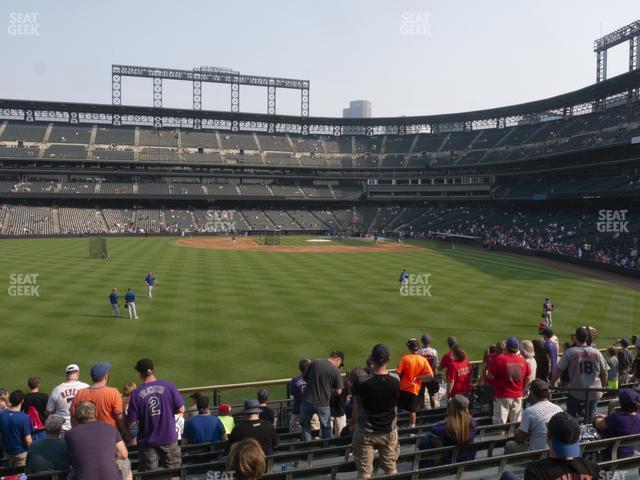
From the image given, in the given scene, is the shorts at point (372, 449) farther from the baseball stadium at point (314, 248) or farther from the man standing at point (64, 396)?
the man standing at point (64, 396)

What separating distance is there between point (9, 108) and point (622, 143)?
10608 centimetres

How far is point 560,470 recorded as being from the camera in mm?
4180

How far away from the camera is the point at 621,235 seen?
51969mm

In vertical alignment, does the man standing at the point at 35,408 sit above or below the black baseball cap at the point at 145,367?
below

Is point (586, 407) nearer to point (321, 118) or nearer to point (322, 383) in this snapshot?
point (322, 383)

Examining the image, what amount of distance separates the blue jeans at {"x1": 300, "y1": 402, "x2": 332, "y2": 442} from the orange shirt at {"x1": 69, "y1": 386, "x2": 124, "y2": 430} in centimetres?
342

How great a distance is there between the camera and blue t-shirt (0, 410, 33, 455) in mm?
8047

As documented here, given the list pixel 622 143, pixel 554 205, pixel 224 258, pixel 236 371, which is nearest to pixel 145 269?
pixel 224 258

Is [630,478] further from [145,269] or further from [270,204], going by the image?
[270,204]

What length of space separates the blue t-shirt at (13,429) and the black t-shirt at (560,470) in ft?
26.2

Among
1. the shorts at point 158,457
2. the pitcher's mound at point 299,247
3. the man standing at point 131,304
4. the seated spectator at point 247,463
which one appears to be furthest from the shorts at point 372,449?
the pitcher's mound at point 299,247

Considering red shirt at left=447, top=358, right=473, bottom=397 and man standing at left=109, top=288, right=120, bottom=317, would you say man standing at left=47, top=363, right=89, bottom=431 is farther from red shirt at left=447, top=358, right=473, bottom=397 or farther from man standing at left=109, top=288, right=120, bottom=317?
man standing at left=109, top=288, right=120, bottom=317

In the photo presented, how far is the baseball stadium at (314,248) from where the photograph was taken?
12477 millimetres

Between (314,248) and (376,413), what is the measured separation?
5658 cm
